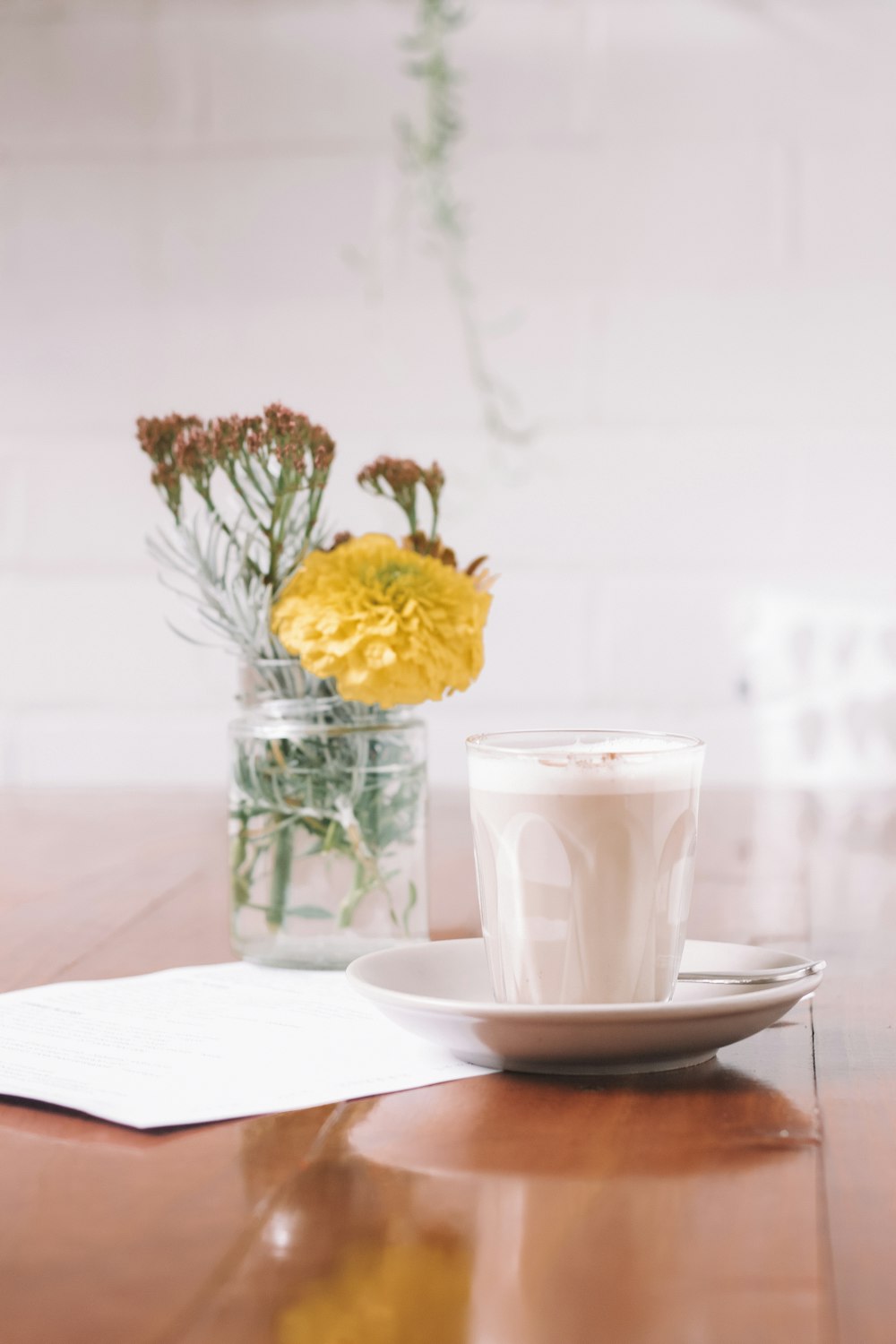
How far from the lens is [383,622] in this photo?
74 centimetres

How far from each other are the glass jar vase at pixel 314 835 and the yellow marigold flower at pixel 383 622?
0.13 ft

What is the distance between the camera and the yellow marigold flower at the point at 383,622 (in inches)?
29.2

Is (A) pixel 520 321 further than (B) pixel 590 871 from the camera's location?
Yes

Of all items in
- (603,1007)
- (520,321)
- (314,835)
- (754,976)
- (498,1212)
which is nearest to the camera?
(498,1212)

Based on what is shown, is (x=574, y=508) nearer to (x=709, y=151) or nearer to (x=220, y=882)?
(x=709, y=151)

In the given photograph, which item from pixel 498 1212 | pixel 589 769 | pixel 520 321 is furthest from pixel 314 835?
pixel 520 321

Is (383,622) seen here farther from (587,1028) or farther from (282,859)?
(587,1028)

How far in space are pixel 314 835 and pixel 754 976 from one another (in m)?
0.26

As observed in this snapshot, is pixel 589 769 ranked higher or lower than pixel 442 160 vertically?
lower

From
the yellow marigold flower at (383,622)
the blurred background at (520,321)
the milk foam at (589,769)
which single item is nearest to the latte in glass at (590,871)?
the milk foam at (589,769)

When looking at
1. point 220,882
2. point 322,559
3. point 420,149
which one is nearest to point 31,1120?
point 322,559

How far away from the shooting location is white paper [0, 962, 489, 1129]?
542 millimetres

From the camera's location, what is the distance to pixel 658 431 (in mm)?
2318

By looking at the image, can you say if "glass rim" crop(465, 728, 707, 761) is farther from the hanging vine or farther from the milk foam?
→ the hanging vine
